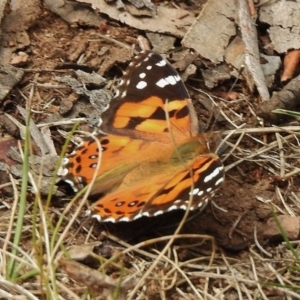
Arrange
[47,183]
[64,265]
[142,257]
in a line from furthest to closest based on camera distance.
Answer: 1. [47,183]
2. [142,257]
3. [64,265]

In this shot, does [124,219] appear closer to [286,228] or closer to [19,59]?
[286,228]

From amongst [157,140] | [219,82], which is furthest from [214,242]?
[219,82]

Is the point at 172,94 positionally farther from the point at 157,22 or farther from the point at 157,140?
the point at 157,22

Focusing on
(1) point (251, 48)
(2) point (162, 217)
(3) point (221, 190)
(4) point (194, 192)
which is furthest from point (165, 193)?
(1) point (251, 48)

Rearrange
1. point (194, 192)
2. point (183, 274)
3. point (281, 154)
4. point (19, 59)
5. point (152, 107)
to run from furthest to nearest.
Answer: point (19, 59), point (281, 154), point (152, 107), point (183, 274), point (194, 192)

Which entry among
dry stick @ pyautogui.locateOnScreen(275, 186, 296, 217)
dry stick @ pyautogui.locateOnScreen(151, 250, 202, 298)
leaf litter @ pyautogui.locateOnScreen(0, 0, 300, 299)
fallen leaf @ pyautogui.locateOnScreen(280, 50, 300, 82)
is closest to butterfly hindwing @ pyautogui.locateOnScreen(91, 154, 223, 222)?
leaf litter @ pyautogui.locateOnScreen(0, 0, 300, 299)
